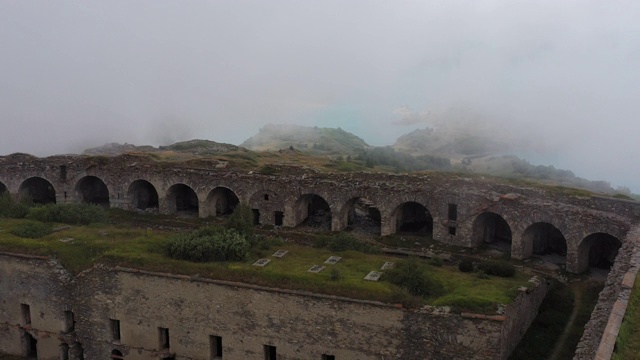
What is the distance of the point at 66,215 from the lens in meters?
25.6

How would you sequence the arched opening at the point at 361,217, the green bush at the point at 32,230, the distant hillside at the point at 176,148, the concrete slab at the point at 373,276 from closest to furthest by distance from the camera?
the concrete slab at the point at 373,276 < the green bush at the point at 32,230 < the arched opening at the point at 361,217 < the distant hillside at the point at 176,148

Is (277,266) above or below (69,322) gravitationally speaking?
above

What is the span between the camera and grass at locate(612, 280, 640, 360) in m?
9.89

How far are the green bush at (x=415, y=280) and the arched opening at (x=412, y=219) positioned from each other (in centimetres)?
981

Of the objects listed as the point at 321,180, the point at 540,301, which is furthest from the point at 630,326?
the point at 321,180

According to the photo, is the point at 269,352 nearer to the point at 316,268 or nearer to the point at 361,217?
the point at 316,268

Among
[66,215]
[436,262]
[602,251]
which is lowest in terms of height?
[602,251]

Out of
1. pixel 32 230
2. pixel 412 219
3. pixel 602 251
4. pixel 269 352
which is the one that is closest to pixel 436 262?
pixel 269 352

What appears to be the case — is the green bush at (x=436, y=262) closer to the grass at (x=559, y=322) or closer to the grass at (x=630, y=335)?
the grass at (x=559, y=322)

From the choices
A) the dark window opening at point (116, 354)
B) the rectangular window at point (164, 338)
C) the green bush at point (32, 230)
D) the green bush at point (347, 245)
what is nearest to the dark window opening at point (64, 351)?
the dark window opening at point (116, 354)

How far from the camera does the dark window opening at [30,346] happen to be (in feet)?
71.1

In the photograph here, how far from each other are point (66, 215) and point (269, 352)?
42.4 ft

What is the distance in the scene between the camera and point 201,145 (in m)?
58.8

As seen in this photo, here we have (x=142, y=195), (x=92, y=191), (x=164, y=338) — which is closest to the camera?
(x=164, y=338)
